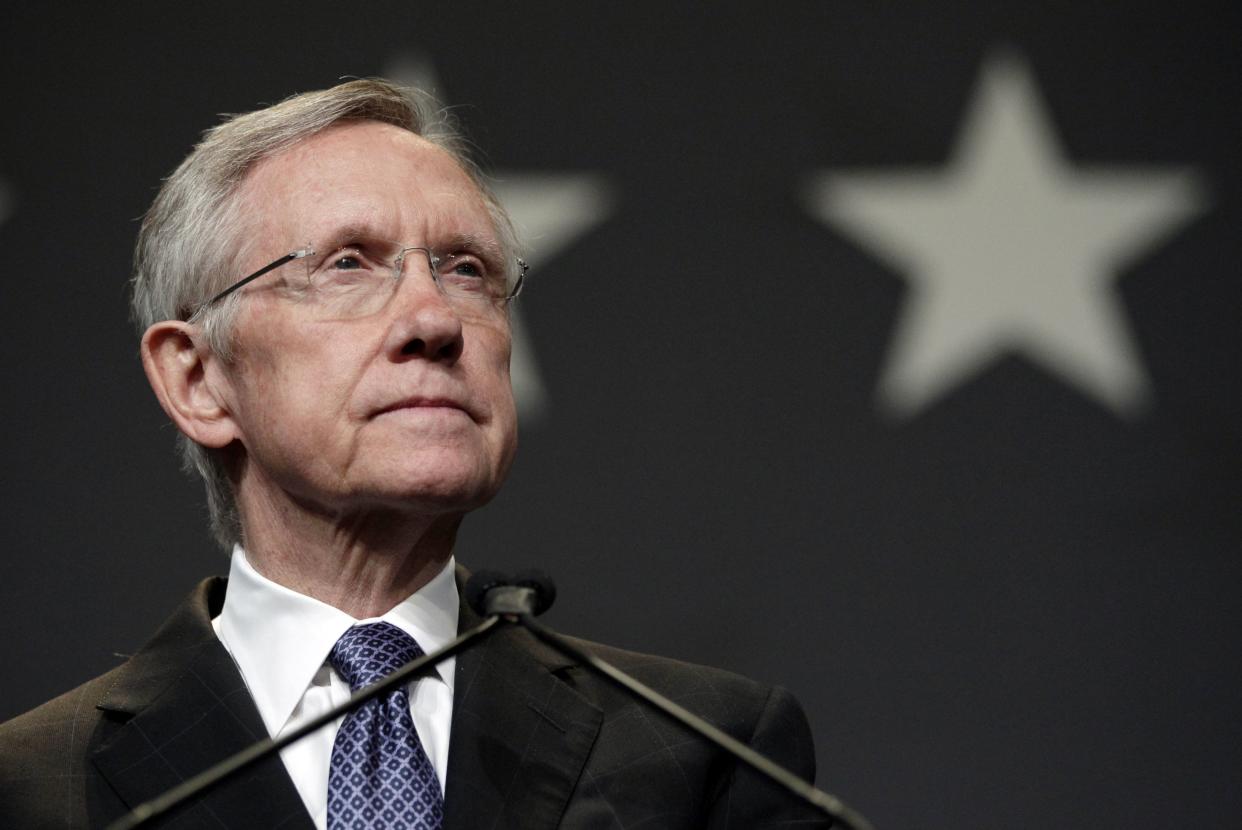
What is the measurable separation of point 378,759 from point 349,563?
22cm

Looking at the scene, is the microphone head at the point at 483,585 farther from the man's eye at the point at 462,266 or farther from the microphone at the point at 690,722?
the man's eye at the point at 462,266

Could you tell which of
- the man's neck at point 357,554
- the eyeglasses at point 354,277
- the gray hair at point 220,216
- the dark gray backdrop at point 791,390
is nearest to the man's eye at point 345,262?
the eyeglasses at point 354,277

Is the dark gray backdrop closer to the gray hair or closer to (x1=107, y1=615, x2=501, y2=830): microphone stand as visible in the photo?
the gray hair

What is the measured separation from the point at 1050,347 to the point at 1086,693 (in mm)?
472

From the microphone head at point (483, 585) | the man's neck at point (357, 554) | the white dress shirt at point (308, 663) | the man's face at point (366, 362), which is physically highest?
→ the man's face at point (366, 362)

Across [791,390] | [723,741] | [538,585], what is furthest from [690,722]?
[791,390]

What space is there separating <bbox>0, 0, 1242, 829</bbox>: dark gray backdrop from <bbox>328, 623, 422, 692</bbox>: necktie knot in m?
0.66

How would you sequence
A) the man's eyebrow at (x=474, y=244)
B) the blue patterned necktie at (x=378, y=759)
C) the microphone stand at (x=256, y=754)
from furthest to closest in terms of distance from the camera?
the man's eyebrow at (x=474, y=244) → the blue patterned necktie at (x=378, y=759) → the microphone stand at (x=256, y=754)

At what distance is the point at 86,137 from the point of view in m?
2.25

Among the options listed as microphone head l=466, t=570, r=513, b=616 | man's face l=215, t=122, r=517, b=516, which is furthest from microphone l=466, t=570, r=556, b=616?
man's face l=215, t=122, r=517, b=516

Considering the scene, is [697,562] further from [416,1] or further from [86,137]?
[86,137]

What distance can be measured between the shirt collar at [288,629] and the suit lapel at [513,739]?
0.14 feet

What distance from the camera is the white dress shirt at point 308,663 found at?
1.43m

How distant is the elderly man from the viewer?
55.6 inches
